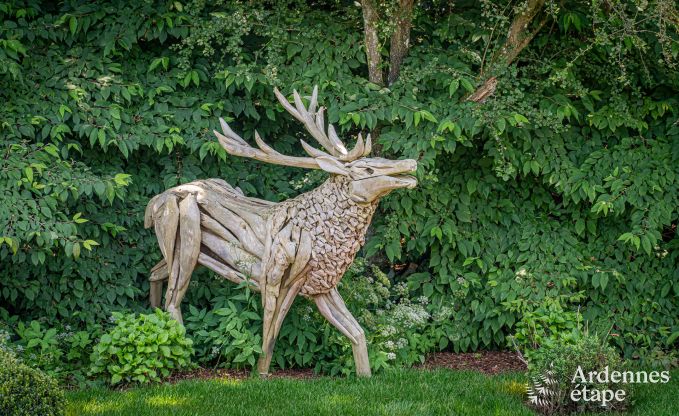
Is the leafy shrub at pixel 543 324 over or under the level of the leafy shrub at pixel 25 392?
under

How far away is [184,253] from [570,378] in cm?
319

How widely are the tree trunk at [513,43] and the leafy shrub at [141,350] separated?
10.9 ft

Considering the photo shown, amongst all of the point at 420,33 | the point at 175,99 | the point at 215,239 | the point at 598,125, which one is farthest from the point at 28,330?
the point at 598,125

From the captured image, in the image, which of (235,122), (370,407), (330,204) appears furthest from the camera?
(235,122)

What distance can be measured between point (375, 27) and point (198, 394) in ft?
11.9

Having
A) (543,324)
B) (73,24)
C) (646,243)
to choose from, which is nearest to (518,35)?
(646,243)

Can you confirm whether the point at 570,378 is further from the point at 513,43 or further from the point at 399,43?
the point at 399,43

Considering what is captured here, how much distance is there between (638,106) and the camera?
312 inches

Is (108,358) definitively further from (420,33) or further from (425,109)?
(420,33)

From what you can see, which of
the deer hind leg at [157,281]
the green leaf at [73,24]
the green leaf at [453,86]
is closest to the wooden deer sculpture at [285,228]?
the deer hind leg at [157,281]

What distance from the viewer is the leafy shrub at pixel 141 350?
21.4 feet

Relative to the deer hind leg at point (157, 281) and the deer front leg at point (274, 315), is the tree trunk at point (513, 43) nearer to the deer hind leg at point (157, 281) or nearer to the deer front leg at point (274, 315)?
the deer front leg at point (274, 315)

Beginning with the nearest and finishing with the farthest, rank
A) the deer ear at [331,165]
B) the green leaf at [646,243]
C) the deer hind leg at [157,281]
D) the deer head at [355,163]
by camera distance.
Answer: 1. the deer head at [355,163]
2. the deer ear at [331,165]
3. the green leaf at [646,243]
4. the deer hind leg at [157,281]

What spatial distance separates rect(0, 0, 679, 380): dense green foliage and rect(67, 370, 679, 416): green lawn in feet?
2.56
